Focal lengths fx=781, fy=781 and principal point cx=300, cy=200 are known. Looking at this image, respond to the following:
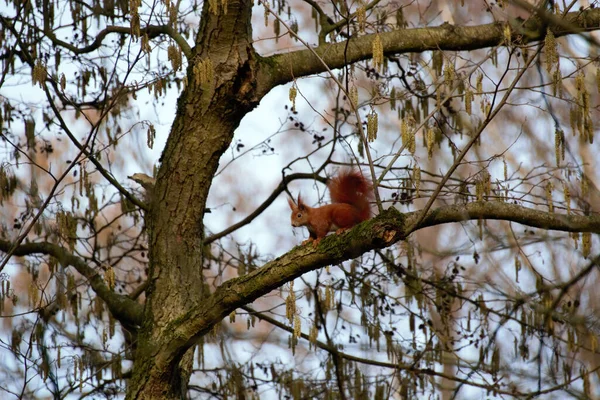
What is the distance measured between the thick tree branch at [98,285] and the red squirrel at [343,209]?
1.02 m

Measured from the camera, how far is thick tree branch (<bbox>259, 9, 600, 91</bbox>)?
3846mm

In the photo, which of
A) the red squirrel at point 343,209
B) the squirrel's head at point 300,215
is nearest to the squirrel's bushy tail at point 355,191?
the red squirrel at point 343,209

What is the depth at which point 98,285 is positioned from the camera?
4.52m

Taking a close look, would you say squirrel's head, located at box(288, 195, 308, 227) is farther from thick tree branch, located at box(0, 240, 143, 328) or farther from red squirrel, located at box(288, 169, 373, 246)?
thick tree branch, located at box(0, 240, 143, 328)

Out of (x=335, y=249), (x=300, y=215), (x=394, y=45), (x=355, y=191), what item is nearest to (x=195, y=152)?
(x=300, y=215)

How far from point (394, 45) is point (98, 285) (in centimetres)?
215

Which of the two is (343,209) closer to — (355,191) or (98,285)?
(355,191)

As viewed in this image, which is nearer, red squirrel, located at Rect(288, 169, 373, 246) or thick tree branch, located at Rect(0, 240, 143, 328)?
red squirrel, located at Rect(288, 169, 373, 246)

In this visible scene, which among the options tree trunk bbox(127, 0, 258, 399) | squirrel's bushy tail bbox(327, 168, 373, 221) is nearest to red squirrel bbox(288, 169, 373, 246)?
squirrel's bushy tail bbox(327, 168, 373, 221)

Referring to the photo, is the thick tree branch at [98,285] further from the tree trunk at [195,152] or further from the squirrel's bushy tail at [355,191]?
the squirrel's bushy tail at [355,191]

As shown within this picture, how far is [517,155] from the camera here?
1089cm

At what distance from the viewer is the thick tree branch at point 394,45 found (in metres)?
3.85

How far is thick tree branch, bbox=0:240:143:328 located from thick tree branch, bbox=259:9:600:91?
141cm

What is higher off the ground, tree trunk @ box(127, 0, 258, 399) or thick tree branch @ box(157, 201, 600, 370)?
tree trunk @ box(127, 0, 258, 399)
